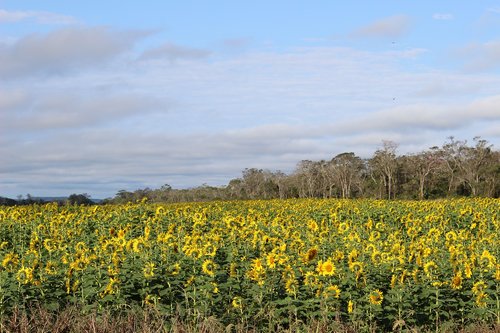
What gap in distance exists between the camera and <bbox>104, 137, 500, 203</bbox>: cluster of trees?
6375 cm

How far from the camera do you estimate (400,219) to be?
1988 centimetres

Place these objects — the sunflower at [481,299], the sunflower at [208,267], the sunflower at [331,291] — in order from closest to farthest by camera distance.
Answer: the sunflower at [331,291]
the sunflower at [208,267]
the sunflower at [481,299]

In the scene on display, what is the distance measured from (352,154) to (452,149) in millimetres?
12013

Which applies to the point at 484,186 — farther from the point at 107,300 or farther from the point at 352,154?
the point at 107,300

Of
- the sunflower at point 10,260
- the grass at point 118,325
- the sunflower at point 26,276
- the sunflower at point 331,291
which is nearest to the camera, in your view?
the grass at point 118,325

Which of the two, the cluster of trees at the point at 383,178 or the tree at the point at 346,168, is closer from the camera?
the cluster of trees at the point at 383,178

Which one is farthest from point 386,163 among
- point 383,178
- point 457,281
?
point 457,281

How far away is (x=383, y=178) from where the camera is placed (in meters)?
70.9

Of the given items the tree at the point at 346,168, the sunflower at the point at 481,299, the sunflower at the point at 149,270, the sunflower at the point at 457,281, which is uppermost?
the tree at the point at 346,168

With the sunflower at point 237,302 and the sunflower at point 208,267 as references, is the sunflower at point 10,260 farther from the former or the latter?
the sunflower at point 237,302

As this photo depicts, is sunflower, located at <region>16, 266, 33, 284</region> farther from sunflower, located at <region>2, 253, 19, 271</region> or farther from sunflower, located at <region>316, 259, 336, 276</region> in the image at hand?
sunflower, located at <region>316, 259, 336, 276</region>

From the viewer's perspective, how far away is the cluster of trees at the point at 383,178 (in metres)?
63.8

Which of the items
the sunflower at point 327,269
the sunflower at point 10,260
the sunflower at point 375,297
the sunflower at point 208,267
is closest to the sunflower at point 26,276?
the sunflower at point 10,260

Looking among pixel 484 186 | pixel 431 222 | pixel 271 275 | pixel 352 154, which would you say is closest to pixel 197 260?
pixel 271 275
